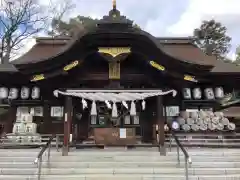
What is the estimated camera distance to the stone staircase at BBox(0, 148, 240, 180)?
6770 millimetres

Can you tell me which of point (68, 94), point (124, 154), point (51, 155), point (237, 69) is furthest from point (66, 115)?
point (237, 69)

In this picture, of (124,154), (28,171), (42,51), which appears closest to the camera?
(28,171)

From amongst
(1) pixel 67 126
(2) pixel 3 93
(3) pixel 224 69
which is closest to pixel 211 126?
(3) pixel 224 69

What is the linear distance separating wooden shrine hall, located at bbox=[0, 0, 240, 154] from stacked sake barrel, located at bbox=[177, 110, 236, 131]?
0.22 feet

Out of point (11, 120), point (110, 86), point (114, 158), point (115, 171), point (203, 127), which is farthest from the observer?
point (11, 120)

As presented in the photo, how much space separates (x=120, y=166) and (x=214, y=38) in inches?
1084

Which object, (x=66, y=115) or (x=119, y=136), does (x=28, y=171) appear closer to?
(x=66, y=115)

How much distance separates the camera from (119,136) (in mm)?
8773

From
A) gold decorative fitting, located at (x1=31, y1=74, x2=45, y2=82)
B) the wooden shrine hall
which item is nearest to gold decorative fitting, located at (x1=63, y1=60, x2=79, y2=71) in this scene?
the wooden shrine hall

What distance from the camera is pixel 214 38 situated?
104ft

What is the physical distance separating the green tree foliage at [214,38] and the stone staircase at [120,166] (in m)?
25.0

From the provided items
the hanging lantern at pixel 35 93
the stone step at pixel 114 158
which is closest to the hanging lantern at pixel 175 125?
the stone step at pixel 114 158

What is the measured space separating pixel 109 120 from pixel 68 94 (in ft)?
7.31

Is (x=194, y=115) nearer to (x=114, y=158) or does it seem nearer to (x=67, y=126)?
(x=114, y=158)
